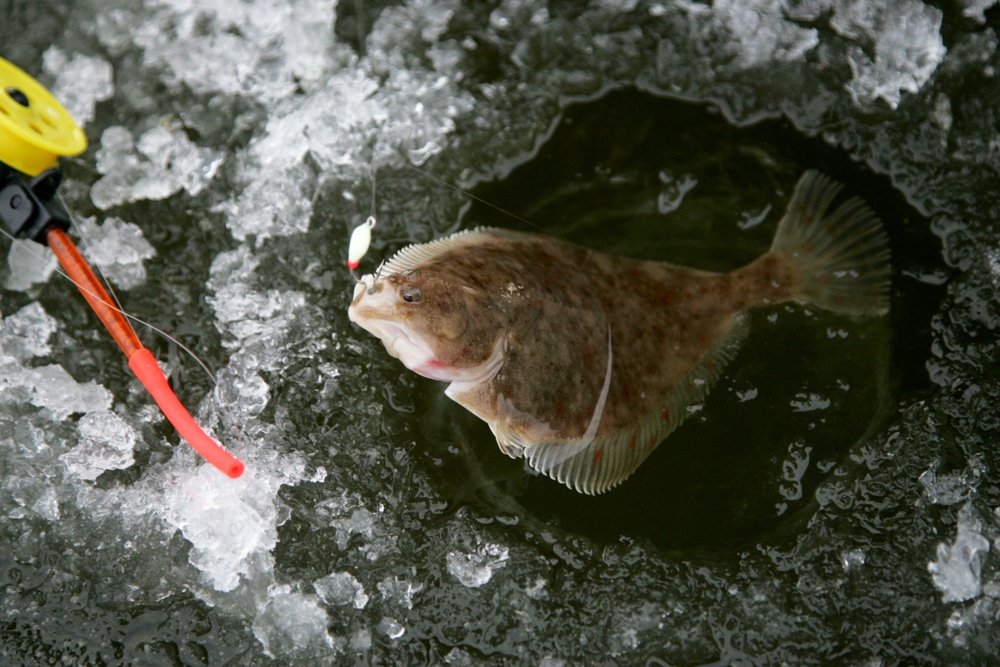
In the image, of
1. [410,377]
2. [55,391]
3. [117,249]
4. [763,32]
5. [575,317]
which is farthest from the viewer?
[763,32]

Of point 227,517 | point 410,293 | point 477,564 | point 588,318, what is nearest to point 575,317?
point 588,318

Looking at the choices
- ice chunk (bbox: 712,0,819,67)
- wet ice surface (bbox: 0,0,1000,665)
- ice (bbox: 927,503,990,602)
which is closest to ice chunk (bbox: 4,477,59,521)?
wet ice surface (bbox: 0,0,1000,665)

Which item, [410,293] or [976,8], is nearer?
[410,293]

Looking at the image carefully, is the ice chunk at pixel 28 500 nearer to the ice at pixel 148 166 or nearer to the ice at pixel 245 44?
the ice at pixel 148 166

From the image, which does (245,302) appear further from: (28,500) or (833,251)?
(833,251)

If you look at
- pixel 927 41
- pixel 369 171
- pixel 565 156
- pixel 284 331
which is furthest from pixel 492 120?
pixel 927 41

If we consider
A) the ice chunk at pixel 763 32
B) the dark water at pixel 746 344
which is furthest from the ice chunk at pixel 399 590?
the ice chunk at pixel 763 32

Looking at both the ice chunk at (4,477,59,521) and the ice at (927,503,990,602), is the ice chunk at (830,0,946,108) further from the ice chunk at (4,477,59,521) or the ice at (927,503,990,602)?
the ice chunk at (4,477,59,521)
